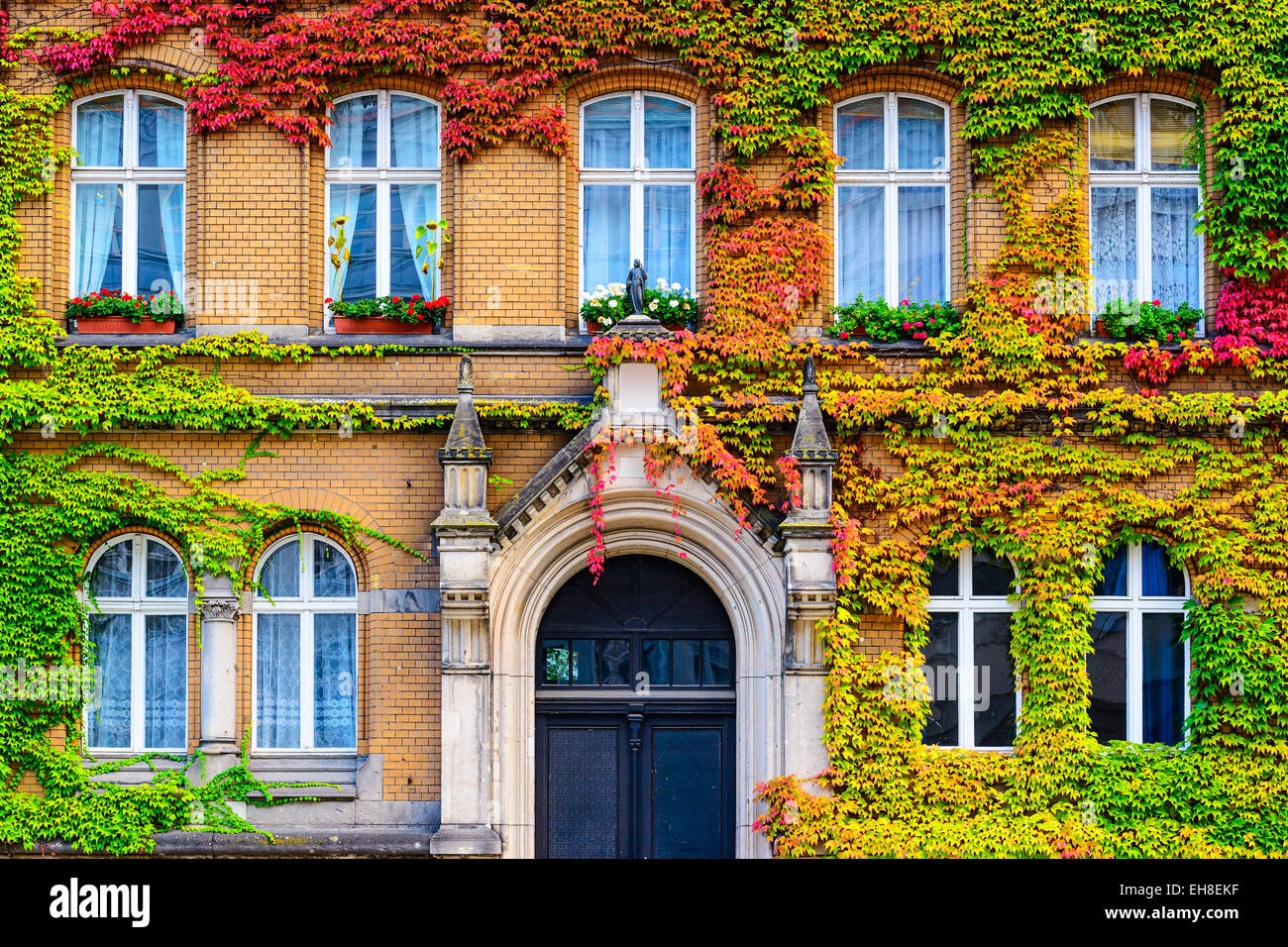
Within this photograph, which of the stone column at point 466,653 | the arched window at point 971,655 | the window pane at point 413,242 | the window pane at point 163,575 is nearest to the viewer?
the stone column at point 466,653

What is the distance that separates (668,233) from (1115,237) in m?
3.76

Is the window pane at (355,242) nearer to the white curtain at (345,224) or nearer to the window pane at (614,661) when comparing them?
the white curtain at (345,224)

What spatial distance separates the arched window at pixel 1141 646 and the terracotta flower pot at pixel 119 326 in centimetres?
796

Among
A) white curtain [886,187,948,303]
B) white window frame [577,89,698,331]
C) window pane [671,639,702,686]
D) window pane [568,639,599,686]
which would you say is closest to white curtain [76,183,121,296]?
white window frame [577,89,698,331]

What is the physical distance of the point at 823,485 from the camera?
9781 mm

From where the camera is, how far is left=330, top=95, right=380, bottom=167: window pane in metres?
10.8

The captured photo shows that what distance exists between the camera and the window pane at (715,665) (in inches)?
415

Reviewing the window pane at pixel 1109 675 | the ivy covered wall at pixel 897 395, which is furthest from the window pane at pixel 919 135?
the window pane at pixel 1109 675

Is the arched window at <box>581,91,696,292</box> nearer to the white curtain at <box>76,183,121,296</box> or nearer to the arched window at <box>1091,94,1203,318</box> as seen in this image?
the arched window at <box>1091,94,1203,318</box>

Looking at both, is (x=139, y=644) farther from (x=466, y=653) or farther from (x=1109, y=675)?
(x=1109, y=675)

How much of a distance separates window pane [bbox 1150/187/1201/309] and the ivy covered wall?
24cm

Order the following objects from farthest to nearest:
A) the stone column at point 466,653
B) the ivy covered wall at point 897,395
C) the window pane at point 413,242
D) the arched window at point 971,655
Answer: the window pane at point 413,242
the arched window at point 971,655
the ivy covered wall at point 897,395
the stone column at point 466,653

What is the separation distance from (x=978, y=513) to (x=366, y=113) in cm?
606

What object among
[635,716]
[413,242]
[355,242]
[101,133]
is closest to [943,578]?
[635,716]
